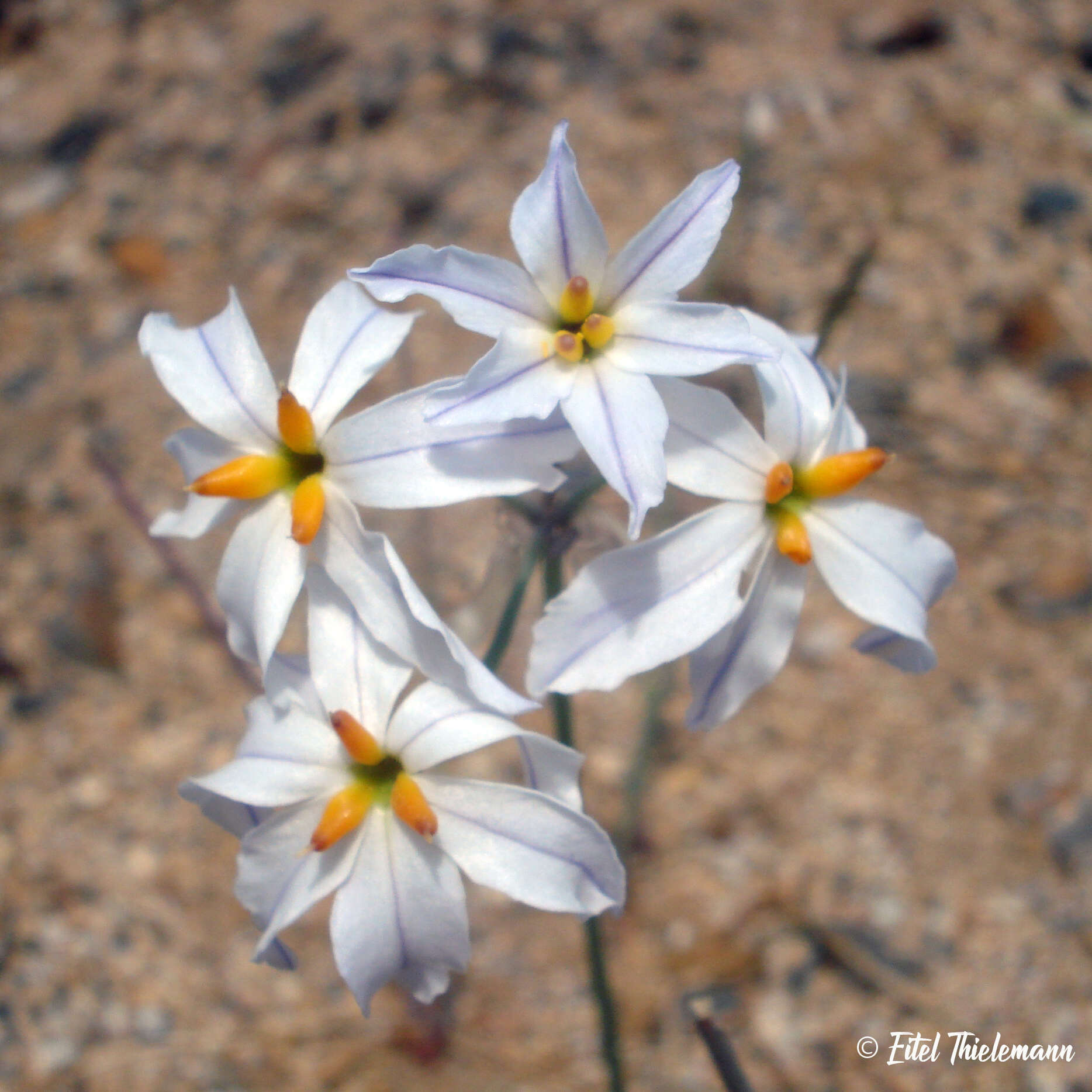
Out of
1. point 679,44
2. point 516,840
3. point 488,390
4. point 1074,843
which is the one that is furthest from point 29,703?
point 679,44

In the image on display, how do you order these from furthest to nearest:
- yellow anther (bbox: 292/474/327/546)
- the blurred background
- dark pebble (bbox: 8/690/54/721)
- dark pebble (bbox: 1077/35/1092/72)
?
dark pebble (bbox: 1077/35/1092/72) < dark pebble (bbox: 8/690/54/721) < the blurred background < yellow anther (bbox: 292/474/327/546)

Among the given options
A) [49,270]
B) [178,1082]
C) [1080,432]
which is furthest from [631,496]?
[49,270]

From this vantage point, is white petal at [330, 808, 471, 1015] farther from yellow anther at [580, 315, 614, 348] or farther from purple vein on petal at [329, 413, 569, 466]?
yellow anther at [580, 315, 614, 348]

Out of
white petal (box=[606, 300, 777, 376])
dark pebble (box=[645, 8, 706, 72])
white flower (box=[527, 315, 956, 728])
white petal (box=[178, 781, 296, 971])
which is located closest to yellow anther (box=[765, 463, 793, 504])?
white flower (box=[527, 315, 956, 728])

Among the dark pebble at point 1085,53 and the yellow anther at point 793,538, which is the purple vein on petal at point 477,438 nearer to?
the yellow anther at point 793,538

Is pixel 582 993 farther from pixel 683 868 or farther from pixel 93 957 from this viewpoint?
pixel 93 957

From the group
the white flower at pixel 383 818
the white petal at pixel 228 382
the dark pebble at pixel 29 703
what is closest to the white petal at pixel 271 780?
the white flower at pixel 383 818
